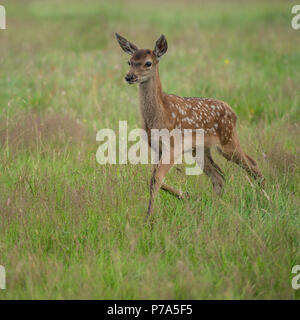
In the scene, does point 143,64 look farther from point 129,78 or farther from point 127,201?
point 127,201

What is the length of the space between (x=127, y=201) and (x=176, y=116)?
3.71ft

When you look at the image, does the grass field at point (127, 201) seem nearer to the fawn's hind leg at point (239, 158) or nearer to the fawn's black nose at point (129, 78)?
the fawn's hind leg at point (239, 158)

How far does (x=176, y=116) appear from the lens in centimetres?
571

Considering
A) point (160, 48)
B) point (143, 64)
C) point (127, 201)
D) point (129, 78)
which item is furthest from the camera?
point (160, 48)

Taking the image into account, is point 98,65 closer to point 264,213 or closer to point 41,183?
point 41,183

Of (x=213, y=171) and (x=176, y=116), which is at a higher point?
(x=176, y=116)

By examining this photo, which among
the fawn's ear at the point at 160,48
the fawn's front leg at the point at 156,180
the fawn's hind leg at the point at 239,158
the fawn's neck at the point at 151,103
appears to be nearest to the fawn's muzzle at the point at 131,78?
the fawn's neck at the point at 151,103

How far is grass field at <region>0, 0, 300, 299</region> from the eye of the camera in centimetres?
396

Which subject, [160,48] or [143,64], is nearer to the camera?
[143,64]

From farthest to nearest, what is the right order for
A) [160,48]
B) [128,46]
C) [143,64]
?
[128,46] → [160,48] → [143,64]

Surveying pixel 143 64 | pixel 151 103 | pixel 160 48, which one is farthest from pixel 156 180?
pixel 160 48

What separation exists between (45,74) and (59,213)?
5951mm

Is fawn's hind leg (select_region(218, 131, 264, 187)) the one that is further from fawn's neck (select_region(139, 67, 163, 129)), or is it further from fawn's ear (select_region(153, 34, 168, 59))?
fawn's ear (select_region(153, 34, 168, 59))

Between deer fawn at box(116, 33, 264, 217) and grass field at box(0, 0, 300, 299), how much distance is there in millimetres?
161
